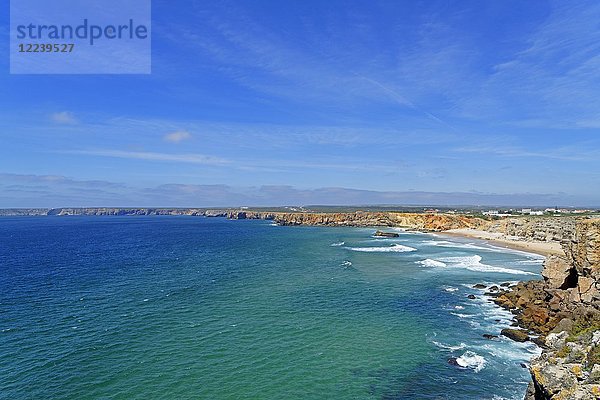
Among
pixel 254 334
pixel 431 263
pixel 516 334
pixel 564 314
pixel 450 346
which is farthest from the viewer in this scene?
pixel 431 263

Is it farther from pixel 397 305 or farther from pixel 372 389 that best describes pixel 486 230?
pixel 372 389

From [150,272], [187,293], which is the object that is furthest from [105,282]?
[187,293]

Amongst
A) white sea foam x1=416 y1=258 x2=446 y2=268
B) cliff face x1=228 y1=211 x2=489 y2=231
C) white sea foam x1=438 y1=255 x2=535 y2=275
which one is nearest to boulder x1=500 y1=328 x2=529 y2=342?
white sea foam x1=438 y1=255 x2=535 y2=275

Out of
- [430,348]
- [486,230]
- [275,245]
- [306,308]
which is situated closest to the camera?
[430,348]

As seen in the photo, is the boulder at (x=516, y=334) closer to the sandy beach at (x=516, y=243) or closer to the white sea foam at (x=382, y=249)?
A: the sandy beach at (x=516, y=243)

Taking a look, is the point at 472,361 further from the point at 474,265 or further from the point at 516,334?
the point at 474,265

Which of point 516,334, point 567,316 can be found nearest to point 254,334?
point 516,334
